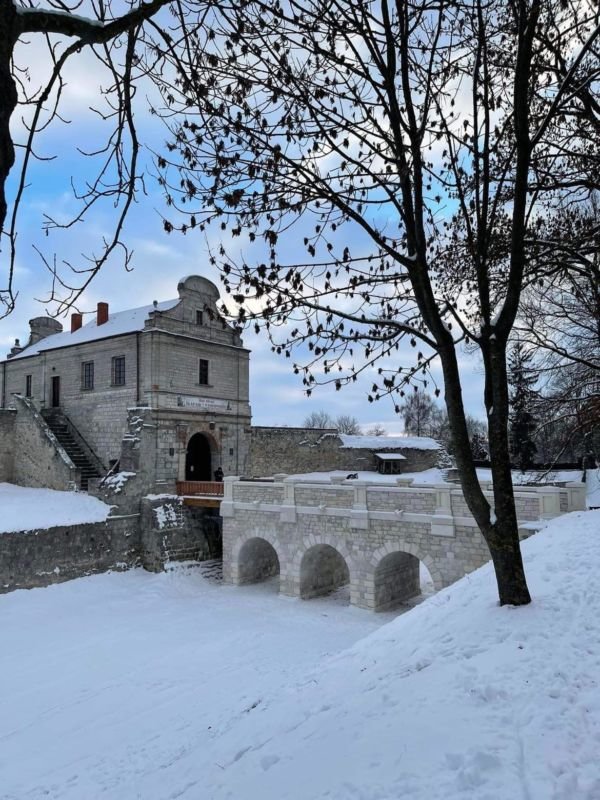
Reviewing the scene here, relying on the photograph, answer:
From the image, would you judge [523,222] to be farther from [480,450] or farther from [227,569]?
[480,450]

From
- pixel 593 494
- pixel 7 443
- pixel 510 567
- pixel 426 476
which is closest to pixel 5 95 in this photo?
pixel 510 567

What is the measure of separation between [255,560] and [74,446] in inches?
374

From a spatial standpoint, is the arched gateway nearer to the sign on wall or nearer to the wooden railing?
the sign on wall

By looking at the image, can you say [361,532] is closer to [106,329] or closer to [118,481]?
[118,481]

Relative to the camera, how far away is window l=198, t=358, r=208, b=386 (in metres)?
23.0

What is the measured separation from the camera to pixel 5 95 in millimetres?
2566

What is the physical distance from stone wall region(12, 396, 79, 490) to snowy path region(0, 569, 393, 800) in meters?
5.11

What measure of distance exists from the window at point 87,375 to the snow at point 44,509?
477 cm

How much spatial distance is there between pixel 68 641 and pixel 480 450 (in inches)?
1315

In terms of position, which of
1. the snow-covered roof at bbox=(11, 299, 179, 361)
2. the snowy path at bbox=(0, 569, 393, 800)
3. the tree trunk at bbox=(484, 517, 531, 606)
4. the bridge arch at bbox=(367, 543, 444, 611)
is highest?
the snow-covered roof at bbox=(11, 299, 179, 361)

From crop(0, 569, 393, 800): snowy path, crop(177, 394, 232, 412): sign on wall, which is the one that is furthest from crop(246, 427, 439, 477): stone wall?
crop(0, 569, 393, 800): snowy path

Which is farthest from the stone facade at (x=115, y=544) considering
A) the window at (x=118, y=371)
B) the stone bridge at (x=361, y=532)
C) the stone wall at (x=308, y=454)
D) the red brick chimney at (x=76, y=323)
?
the red brick chimney at (x=76, y=323)

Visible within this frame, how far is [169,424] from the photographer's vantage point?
21297mm

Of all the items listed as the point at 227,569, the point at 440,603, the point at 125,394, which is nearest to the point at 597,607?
the point at 440,603
